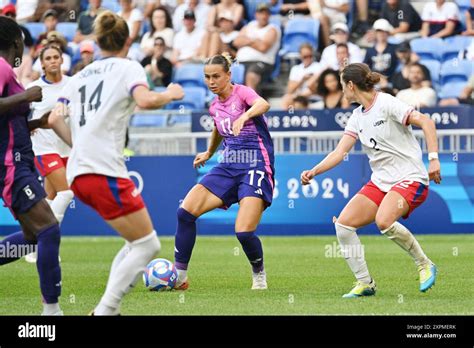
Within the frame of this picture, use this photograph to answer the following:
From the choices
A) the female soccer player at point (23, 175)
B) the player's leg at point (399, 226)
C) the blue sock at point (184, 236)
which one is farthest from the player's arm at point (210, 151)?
the female soccer player at point (23, 175)

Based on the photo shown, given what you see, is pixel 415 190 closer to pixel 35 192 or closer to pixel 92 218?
pixel 35 192

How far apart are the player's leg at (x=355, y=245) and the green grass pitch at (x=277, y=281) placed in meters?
0.17

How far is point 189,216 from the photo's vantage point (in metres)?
11.6

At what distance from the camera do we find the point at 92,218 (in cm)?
1909

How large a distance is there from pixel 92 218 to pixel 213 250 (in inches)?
134

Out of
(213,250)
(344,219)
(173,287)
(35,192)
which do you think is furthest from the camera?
(213,250)

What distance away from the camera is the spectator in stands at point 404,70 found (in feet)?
66.7

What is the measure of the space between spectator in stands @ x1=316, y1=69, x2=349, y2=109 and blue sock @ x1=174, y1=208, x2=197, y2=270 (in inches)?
346

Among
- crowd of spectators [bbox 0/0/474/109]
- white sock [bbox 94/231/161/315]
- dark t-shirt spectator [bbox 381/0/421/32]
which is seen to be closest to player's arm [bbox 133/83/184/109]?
white sock [bbox 94/231/161/315]

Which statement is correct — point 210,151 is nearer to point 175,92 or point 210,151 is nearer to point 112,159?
point 112,159

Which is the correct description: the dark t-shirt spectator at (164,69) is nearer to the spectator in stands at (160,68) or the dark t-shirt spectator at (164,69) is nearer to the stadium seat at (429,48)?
the spectator in stands at (160,68)

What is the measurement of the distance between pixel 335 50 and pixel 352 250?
36.8 feet

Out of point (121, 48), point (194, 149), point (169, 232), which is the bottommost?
point (169, 232)
